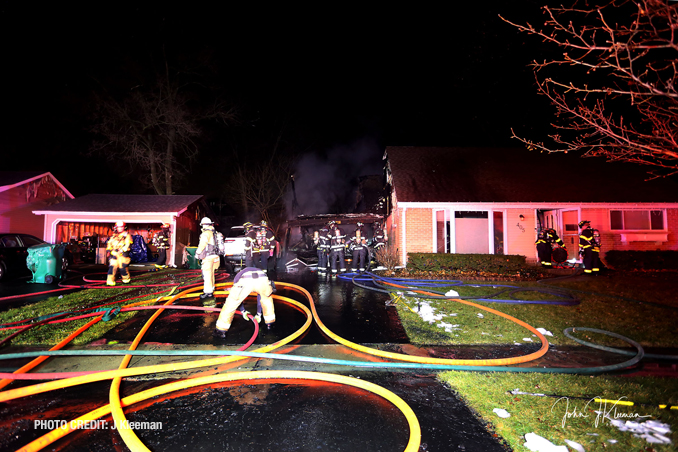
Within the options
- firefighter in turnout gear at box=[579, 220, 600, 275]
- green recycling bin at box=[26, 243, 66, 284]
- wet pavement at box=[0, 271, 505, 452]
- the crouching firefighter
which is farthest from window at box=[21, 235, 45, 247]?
firefighter in turnout gear at box=[579, 220, 600, 275]

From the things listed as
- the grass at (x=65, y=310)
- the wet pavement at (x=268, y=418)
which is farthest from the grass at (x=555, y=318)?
the grass at (x=65, y=310)

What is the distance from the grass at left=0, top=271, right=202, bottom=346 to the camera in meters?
4.26

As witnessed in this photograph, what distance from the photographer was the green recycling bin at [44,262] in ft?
27.2

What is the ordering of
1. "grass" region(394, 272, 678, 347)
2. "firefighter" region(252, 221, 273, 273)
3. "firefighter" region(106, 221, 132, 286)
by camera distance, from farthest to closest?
"firefighter" region(252, 221, 273, 273), "firefighter" region(106, 221, 132, 286), "grass" region(394, 272, 678, 347)

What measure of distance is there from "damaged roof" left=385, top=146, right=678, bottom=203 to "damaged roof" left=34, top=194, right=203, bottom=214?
10737 mm

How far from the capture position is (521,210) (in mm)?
12547

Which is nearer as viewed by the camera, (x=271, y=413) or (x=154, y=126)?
(x=271, y=413)

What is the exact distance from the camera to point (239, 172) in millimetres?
A: 28047

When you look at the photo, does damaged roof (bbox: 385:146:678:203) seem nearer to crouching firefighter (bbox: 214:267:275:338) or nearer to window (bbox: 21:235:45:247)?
crouching firefighter (bbox: 214:267:275:338)

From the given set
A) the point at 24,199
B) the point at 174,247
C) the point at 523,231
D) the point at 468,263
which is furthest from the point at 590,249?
the point at 24,199

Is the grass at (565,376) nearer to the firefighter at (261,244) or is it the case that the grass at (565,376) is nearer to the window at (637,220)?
the firefighter at (261,244)

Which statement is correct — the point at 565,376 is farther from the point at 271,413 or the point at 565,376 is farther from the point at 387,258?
the point at 387,258

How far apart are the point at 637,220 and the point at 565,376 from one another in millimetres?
14092

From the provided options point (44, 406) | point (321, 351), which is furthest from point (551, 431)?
point (44, 406)
